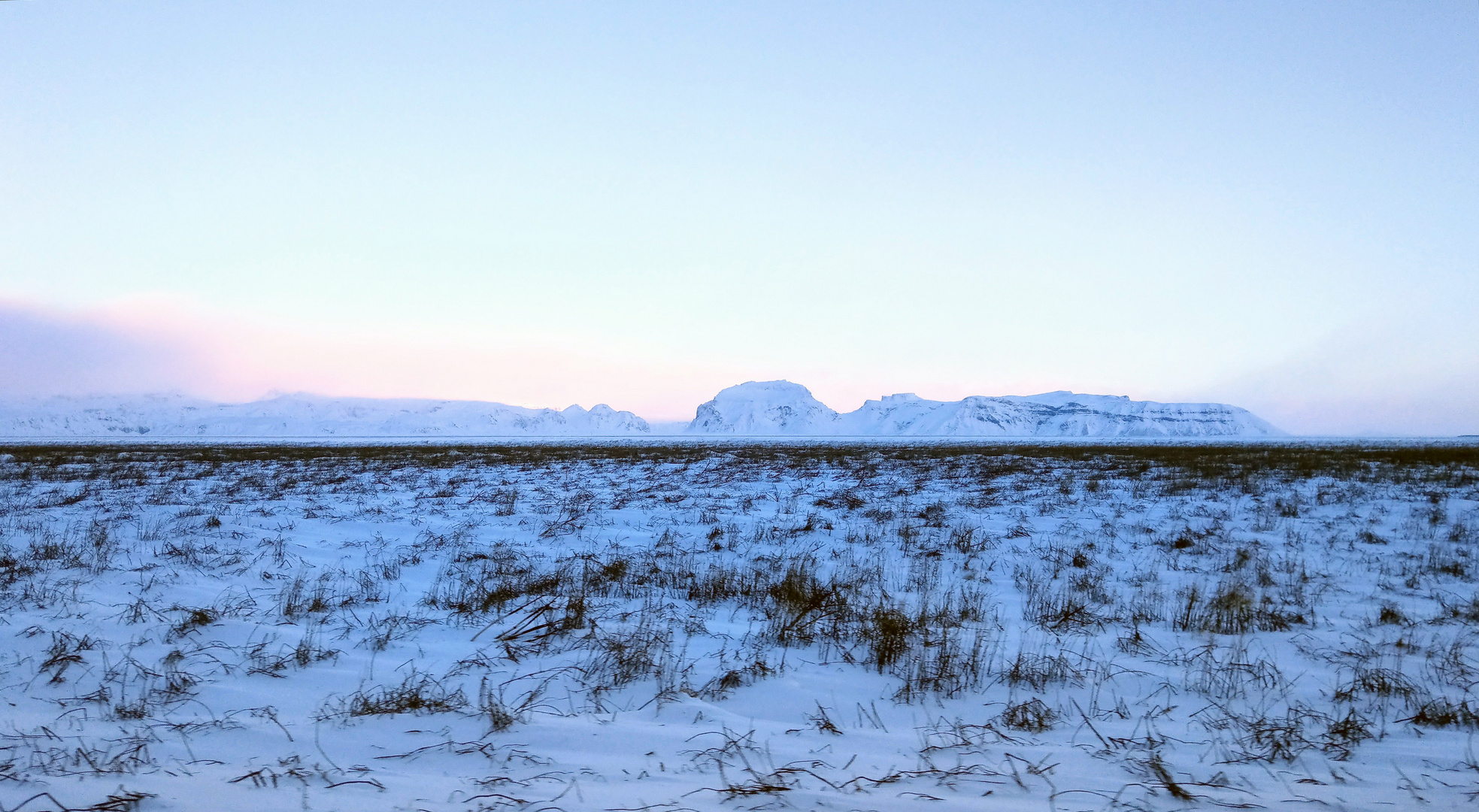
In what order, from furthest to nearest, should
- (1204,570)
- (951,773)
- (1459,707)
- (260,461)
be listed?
(260,461)
(1204,570)
(1459,707)
(951,773)

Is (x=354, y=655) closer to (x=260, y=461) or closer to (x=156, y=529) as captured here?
(x=156, y=529)

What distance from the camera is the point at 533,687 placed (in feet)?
13.0

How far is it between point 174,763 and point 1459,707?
6.57 metres

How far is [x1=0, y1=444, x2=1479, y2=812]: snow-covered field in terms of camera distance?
9.29 feet

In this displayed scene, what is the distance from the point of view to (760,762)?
9.93 feet

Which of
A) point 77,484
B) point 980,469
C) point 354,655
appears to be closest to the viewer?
point 354,655

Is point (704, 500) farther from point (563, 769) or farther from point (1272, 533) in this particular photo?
point (563, 769)

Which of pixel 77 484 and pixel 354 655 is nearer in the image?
pixel 354 655

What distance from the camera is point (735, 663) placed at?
4469 millimetres

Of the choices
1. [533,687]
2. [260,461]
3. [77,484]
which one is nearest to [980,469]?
[533,687]

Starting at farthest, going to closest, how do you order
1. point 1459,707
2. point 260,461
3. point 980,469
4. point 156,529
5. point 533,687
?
point 260,461
point 980,469
point 156,529
point 533,687
point 1459,707

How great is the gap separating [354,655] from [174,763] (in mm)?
1619

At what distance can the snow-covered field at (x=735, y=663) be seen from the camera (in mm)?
2832

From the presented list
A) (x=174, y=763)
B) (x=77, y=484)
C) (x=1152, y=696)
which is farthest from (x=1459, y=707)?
(x=77, y=484)
